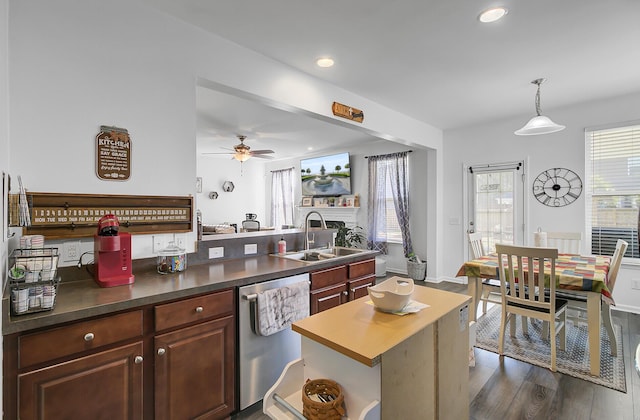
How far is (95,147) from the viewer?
185 cm

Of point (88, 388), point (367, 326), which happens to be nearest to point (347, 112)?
point (367, 326)

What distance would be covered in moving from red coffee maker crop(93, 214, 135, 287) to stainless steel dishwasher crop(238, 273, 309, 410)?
2.12 ft

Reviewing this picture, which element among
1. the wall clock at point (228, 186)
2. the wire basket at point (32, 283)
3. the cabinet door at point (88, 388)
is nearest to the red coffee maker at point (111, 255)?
the wire basket at point (32, 283)

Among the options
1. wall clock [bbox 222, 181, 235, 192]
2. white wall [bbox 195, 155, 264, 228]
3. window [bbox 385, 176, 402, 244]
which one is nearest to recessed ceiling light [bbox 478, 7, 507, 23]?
window [bbox 385, 176, 402, 244]

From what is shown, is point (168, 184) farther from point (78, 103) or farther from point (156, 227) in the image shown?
point (78, 103)

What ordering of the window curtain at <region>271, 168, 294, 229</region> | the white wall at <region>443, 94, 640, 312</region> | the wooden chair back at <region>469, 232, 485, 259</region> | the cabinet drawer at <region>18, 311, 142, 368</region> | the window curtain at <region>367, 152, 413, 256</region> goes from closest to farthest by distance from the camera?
1. the cabinet drawer at <region>18, 311, 142, 368</region>
2. the wooden chair back at <region>469, 232, 485, 259</region>
3. the white wall at <region>443, 94, 640, 312</region>
4. the window curtain at <region>367, 152, 413, 256</region>
5. the window curtain at <region>271, 168, 294, 229</region>

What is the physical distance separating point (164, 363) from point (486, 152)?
4.95 meters

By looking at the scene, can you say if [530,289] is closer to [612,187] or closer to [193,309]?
[612,187]

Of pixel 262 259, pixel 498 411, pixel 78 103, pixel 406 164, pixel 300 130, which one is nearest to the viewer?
pixel 78 103

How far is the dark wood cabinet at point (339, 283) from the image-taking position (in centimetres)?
242

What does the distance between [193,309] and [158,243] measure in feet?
2.16

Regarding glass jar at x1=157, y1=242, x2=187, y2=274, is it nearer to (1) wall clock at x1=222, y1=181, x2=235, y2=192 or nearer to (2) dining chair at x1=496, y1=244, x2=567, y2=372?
(2) dining chair at x1=496, y1=244, x2=567, y2=372

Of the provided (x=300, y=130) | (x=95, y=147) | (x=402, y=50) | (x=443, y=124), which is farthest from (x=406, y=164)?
(x=95, y=147)

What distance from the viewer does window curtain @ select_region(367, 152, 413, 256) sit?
566 centimetres
